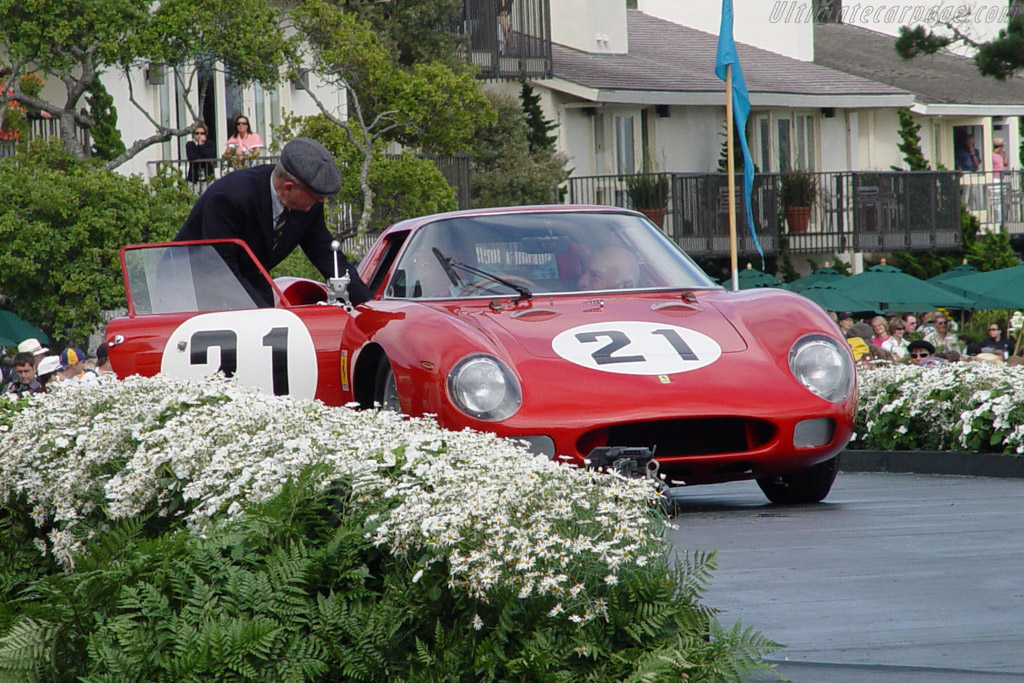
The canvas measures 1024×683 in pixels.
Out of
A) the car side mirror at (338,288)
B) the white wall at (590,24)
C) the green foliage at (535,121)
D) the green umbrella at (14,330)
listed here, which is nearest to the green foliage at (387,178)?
the green umbrella at (14,330)

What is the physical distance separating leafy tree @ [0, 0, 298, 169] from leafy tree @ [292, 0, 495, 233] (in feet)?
5.82

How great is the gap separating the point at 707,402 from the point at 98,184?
595 inches

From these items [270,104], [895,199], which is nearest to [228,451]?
[270,104]

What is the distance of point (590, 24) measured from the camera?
40.5 m

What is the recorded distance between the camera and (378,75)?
25953 millimetres

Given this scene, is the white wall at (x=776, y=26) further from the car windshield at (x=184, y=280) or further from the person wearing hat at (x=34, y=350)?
the car windshield at (x=184, y=280)

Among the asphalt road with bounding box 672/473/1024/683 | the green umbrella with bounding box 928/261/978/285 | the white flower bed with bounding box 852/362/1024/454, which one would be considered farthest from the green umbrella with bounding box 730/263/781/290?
the asphalt road with bounding box 672/473/1024/683

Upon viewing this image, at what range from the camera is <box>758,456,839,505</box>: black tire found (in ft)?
26.0

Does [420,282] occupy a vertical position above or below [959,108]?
below

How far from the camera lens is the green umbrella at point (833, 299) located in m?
26.5

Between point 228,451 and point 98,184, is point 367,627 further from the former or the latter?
point 98,184

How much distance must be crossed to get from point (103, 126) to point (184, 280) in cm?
1794

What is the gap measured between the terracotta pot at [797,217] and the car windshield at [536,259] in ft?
102

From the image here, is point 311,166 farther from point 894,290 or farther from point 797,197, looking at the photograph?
point 797,197
